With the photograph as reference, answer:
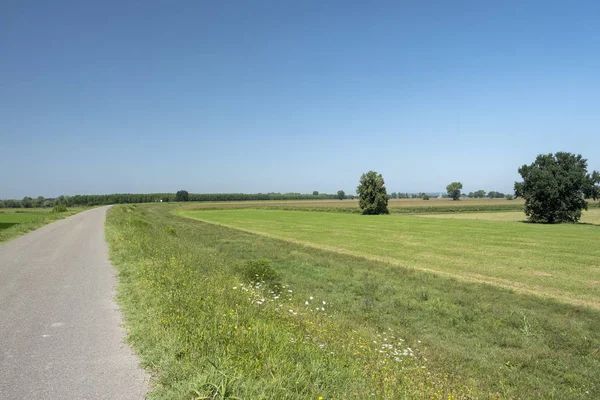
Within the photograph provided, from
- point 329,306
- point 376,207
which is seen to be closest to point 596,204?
point 376,207

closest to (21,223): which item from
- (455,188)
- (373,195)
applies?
(373,195)

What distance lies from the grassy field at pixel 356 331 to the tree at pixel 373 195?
65588 millimetres

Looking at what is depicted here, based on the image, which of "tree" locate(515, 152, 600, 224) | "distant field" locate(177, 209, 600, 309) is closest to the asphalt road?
Result: "distant field" locate(177, 209, 600, 309)

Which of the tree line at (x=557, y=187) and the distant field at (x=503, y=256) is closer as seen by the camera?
the distant field at (x=503, y=256)

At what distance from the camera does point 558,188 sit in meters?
52.1

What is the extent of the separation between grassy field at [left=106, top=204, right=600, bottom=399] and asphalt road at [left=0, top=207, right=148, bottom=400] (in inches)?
15.6

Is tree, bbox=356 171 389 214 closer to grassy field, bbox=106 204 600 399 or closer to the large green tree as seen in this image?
grassy field, bbox=106 204 600 399

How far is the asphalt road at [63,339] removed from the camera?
174 inches

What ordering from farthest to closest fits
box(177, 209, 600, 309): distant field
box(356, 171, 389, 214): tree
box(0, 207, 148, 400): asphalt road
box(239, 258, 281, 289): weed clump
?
box(356, 171, 389, 214): tree
box(177, 209, 600, 309): distant field
box(239, 258, 281, 289): weed clump
box(0, 207, 148, 400): asphalt road

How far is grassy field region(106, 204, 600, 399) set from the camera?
4.81 metres

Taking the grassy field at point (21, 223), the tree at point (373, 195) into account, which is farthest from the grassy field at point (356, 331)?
the tree at point (373, 195)

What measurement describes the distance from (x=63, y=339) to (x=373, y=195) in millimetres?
82464

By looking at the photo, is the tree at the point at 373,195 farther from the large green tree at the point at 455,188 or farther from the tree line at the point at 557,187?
the large green tree at the point at 455,188

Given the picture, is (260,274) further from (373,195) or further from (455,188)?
(455,188)
